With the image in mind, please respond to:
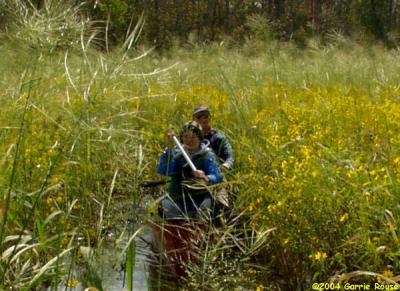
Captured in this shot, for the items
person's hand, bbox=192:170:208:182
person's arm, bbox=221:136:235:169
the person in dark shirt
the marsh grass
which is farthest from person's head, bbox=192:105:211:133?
person's hand, bbox=192:170:208:182

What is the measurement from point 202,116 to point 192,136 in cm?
114

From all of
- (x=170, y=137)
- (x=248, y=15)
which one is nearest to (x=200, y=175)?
(x=170, y=137)

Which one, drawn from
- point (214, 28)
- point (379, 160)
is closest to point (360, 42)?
point (379, 160)

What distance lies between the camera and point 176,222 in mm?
5852

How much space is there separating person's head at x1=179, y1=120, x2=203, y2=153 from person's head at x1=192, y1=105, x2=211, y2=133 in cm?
Result: 87

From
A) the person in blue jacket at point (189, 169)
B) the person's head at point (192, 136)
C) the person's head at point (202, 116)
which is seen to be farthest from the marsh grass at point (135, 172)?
the person's head at point (202, 116)

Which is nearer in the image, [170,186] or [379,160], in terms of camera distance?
[379,160]

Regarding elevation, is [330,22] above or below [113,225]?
below

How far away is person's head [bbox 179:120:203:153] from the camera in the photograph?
6248 mm

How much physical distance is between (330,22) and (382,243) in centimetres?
2249

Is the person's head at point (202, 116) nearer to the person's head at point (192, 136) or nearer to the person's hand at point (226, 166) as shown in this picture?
the person's head at point (192, 136)

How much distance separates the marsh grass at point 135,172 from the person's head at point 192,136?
0.37 metres

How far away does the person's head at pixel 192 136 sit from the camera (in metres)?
6.25

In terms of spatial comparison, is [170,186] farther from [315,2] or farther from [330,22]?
[315,2]
